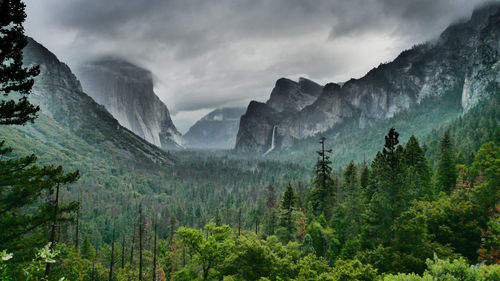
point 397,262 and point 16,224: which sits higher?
point 16,224

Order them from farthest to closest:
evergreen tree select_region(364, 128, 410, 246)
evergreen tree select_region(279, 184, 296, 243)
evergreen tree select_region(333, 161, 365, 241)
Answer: evergreen tree select_region(279, 184, 296, 243)
evergreen tree select_region(333, 161, 365, 241)
evergreen tree select_region(364, 128, 410, 246)

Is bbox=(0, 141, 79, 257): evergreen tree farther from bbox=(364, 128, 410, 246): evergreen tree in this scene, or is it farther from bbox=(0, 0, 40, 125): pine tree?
bbox=(364, 128, 410, 246): evergreen tree

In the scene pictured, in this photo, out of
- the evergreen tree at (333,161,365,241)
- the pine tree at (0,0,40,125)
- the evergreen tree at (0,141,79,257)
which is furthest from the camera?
the evergreen tree at (333,161,365,241)

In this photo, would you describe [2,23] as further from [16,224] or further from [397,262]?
[397,262]

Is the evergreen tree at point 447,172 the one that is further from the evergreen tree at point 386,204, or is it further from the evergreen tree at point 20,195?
the evergreen tree at point 20,195

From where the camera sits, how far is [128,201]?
497 feet

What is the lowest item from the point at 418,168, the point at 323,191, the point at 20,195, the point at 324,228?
the point at 324,228

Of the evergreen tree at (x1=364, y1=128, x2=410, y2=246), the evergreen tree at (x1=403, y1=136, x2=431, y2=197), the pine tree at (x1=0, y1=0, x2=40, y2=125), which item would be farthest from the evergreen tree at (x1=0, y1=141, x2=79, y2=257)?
the evergreen tree at (x1=403, y1=136, x2=431, y2=197)

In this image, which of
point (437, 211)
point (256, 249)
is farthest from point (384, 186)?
point (256, 249)

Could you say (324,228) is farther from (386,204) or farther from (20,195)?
(20,195)

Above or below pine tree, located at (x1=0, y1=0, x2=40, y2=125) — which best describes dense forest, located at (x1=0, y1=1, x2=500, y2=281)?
below

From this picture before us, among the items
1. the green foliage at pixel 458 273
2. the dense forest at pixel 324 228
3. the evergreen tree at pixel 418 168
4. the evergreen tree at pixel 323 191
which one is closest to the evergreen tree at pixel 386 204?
the dense forest at pixel 324 228

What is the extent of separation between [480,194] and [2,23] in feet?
114

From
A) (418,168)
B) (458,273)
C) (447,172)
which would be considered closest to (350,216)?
(418,168)
